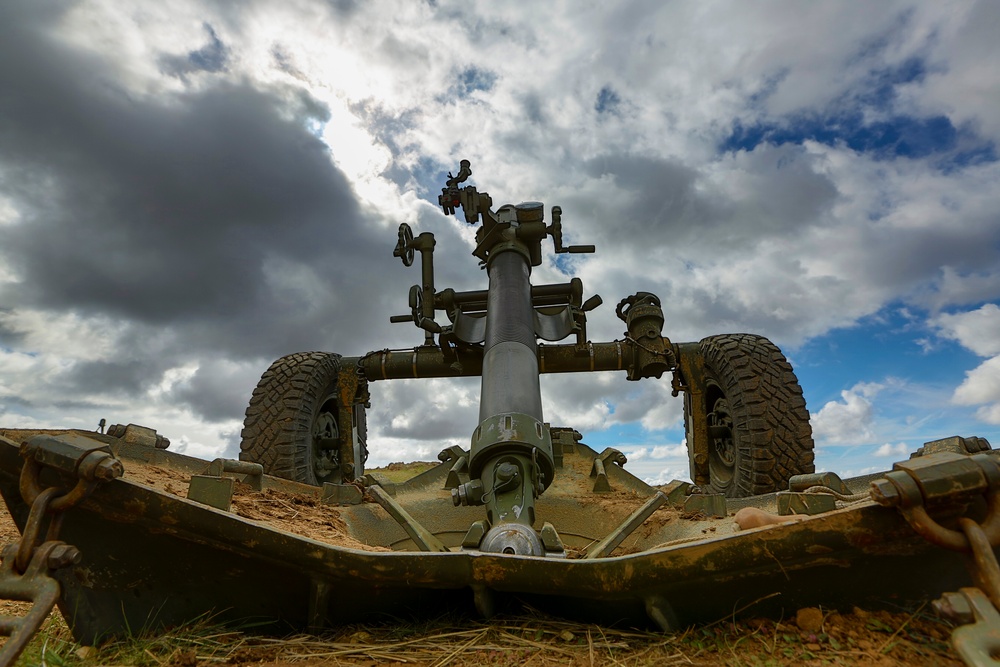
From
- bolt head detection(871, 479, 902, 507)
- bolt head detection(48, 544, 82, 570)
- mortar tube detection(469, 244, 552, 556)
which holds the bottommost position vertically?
bolt head detection(48, 544, 82, 570)

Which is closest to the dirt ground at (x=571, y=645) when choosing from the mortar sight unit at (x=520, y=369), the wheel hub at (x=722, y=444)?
the mortar sight unit at (x=520, y=369)

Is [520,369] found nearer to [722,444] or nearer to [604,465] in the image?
[604,465]

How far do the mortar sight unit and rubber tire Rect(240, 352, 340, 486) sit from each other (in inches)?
0.4

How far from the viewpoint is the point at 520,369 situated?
3.56 metres

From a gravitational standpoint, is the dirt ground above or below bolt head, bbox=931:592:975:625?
below

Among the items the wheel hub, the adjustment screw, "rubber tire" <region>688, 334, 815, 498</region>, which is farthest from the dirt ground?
the wheel hub

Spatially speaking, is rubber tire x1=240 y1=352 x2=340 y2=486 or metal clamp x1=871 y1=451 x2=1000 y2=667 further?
rubber tire x1=240 y1=352 x2=340 y2=486

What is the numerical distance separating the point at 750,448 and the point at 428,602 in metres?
3.76

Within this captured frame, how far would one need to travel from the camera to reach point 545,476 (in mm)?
2961

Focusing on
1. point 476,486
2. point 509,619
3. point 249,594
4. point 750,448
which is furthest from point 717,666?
point 750,448

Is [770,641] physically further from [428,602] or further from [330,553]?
[330,553]

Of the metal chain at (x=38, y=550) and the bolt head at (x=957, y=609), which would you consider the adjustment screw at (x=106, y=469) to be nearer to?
the metal chain at (x=38, y=550)

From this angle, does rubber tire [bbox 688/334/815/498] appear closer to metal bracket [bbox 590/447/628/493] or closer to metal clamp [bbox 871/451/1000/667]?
metal bracket [bbox 590/447/628/493]

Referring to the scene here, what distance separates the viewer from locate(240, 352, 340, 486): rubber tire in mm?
5480
